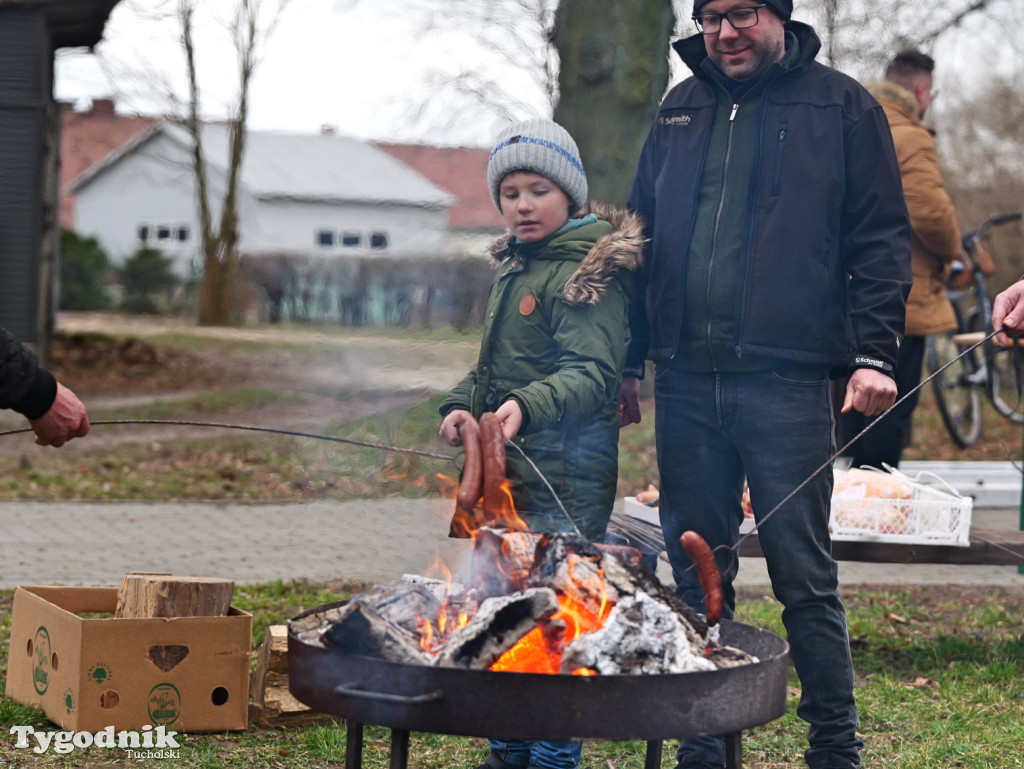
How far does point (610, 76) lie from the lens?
28.9ft

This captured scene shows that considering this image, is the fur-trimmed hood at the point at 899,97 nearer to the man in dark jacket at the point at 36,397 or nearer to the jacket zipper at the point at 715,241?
the jacket zipper at the point at 715,241

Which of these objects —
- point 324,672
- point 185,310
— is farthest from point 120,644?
point 185,310

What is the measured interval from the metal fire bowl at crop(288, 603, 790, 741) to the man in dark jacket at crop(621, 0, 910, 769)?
756 millimetres

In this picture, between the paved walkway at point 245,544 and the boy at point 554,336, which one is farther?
the paved walkway at point 245,544

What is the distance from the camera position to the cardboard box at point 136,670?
138 inches

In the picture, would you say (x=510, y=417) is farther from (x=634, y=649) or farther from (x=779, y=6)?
(x=779, y=6)

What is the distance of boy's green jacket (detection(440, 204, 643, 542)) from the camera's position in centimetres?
301

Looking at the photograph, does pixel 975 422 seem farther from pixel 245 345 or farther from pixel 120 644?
pixel 245 345

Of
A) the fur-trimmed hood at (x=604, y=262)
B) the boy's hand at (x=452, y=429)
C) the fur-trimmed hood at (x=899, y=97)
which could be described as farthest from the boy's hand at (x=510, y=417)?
the fur-trimmed hood at (x=899, y=97)

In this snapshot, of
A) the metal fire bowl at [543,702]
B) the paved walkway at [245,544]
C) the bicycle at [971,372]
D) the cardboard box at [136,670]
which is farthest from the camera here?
the bicycle at [971,372]

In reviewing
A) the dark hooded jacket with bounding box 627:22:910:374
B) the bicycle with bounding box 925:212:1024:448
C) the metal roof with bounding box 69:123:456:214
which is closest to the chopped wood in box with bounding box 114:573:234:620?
the dark hooded jacket with bounding box 627:22:910:374

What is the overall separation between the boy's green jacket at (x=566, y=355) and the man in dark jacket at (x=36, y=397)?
40.0 inches

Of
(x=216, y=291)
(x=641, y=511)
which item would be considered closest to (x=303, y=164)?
(x=216, y=291)

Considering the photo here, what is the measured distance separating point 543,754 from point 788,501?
36.7 inches
